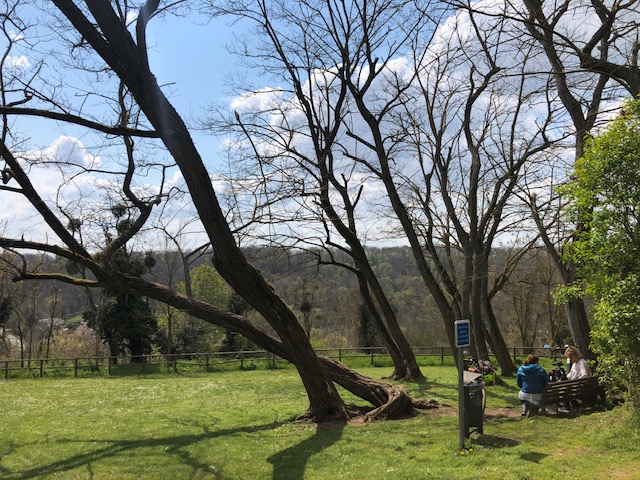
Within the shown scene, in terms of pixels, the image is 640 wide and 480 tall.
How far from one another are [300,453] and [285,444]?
27.1 inches

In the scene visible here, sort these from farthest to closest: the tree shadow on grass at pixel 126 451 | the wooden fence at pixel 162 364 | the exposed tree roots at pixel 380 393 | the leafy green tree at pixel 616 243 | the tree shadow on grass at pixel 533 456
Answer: the wooden fence at pixel 162 364 → the exposed tree roots at pixel 380 393 → the tree shadow on grass at pixel 126 451 → the leafy green tree at pixel 616 243 → the tree shadow on grass at pixel 533 456

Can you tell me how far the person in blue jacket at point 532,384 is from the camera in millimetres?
9062

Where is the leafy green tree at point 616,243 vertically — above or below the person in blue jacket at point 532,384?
above

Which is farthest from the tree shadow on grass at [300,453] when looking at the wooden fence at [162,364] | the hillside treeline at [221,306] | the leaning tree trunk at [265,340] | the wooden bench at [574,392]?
the wooden fence at [162,364]

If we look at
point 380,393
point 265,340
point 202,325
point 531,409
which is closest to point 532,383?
point 531,409

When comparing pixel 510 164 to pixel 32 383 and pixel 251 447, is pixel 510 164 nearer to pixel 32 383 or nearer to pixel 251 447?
pixel 251 447

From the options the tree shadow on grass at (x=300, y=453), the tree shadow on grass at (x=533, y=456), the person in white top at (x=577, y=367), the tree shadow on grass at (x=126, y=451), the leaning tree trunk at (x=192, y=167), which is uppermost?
the leaning tree trunk at (x=192, y=167)

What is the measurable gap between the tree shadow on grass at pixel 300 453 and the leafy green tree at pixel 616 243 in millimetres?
4506

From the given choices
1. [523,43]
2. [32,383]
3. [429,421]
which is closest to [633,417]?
[429,421]

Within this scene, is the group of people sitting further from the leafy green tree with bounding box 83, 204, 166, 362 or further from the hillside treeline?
the leafy green tree with bounding box 83, 204, 166, 362

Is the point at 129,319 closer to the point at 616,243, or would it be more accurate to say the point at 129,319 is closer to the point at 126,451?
the point at 126,451

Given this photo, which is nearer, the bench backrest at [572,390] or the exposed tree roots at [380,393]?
the bench backrest at [572,390]

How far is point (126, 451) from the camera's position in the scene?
324 inches

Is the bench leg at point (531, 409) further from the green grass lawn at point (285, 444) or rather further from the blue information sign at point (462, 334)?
the blue information sign at point (462, 334)
